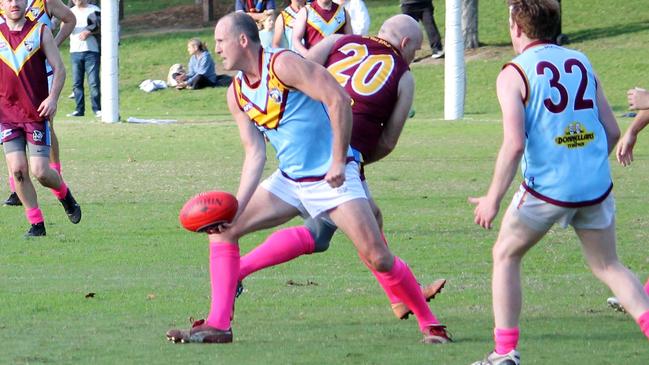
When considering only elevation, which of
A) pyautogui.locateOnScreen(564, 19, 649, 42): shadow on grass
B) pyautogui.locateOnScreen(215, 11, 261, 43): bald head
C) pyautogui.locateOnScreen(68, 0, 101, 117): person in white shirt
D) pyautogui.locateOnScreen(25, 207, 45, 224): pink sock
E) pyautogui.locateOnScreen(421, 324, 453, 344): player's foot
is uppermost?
pyautogui.locateOnScreen(215, 11, 261, 43): bald head

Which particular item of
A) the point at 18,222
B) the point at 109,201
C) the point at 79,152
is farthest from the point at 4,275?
the point at 79,152

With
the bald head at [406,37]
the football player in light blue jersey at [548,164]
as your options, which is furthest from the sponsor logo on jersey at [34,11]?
the football player in light blue jersey at [548,164]

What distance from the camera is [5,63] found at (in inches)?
469

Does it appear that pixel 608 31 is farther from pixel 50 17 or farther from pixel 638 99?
pixel 638 99

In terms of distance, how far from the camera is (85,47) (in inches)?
980

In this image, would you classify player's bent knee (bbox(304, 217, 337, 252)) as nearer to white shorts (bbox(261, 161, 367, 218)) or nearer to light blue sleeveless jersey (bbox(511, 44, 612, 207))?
white shorts (bbox(261, 161, 367, 218))

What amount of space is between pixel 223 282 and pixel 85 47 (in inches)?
708

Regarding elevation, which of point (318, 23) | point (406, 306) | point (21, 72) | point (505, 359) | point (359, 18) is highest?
point (505, 359)

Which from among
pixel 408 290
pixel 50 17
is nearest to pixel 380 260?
pixel 408 290

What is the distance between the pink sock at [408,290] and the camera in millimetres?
7582

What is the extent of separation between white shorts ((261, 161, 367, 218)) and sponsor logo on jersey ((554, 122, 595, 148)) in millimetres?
1275

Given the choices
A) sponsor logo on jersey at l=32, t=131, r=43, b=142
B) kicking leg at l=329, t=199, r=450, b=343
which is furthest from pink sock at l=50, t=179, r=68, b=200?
kicking leg at l=329, t=199, r=450, b=343

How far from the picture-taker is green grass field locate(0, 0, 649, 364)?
23.9 feet

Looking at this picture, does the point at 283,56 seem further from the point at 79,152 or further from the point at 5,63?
the point at 79,152
